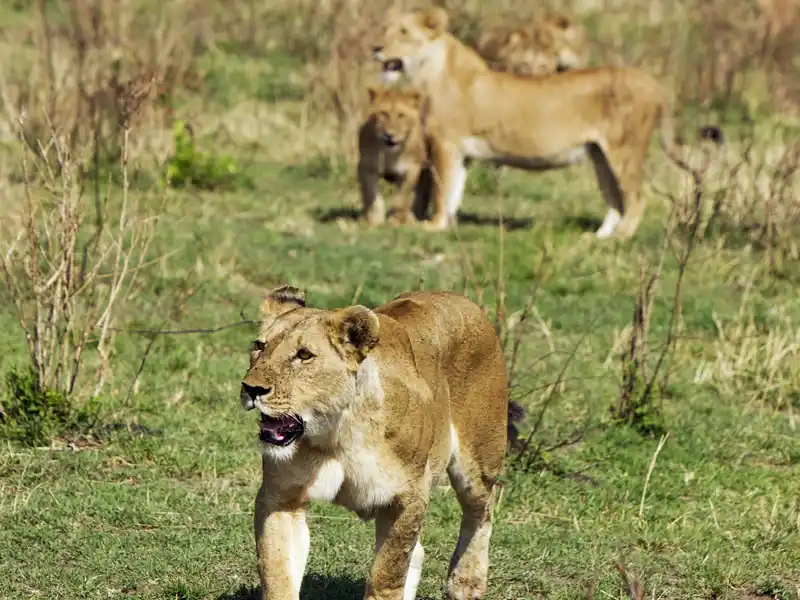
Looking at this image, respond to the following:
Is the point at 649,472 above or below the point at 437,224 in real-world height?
above

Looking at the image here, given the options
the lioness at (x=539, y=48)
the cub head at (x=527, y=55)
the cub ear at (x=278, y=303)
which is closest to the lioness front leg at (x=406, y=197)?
the lioness at (x=539, y=48)

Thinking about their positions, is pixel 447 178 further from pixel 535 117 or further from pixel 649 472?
pixel 649 472

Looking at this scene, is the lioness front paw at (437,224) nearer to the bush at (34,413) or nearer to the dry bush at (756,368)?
the dry bush at (756,368)

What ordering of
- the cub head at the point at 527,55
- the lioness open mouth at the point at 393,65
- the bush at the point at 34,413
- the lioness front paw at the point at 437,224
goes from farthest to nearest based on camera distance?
the cub head at the point at 527,55 → the lioness open mouth at the point at 393,65 → the lioness front paw at the point at 437,224 → the bush at the point at 34,413

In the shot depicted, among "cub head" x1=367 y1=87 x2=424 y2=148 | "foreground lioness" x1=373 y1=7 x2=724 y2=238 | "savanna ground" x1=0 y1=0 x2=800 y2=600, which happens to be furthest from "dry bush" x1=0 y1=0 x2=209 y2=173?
"foreground lioness" x1=373 y1=7 x2=724 y2=238

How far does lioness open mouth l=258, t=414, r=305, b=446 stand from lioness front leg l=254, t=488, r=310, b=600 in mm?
288

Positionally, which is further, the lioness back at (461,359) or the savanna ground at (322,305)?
the savanna ground at (322,305)

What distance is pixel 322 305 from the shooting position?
9406mm

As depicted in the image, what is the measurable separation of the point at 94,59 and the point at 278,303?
8848 mm

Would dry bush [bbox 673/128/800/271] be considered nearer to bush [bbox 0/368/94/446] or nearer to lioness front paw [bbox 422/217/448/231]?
lioness front paw [bbox 422/217/448/231]

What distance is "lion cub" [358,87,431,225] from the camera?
11539mm

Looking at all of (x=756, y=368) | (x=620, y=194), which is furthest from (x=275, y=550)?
(x=620, y=194)

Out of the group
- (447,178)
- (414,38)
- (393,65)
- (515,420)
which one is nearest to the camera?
(515,420)

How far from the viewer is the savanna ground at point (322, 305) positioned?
616 cm
